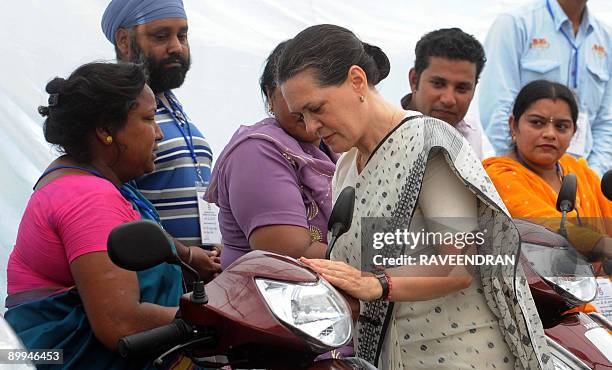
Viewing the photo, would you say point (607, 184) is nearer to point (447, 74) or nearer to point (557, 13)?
point (447, 74)

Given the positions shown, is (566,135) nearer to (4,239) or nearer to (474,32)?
(474,32)

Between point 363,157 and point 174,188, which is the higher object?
point 363,157

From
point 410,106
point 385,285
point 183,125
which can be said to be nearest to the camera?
point 385,285

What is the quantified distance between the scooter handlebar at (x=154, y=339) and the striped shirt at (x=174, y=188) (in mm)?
1528

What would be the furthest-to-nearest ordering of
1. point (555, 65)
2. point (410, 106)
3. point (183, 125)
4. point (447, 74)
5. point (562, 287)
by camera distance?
point (555, 65) < point (410, 106) < point (447, 74) < point (183, 125) < point (562, 287)

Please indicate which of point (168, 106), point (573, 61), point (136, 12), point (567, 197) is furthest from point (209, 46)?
point (567, 197)

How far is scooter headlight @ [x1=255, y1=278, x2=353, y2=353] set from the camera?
6.76 ft

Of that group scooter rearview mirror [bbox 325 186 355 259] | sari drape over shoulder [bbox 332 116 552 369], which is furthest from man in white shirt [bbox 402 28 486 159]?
scooter rearview mirror [bbox 325 186 355 259]

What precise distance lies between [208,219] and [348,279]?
58.1 inches

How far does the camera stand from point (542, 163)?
13.7ft

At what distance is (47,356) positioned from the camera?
2639mm

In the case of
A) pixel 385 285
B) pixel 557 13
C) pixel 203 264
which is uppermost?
pixel 557 13

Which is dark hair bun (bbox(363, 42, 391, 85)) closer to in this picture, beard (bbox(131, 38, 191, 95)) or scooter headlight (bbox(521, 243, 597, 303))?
scooter headlight (bbox(521, 243, 597, 303))

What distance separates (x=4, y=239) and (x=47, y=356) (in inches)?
64.4
